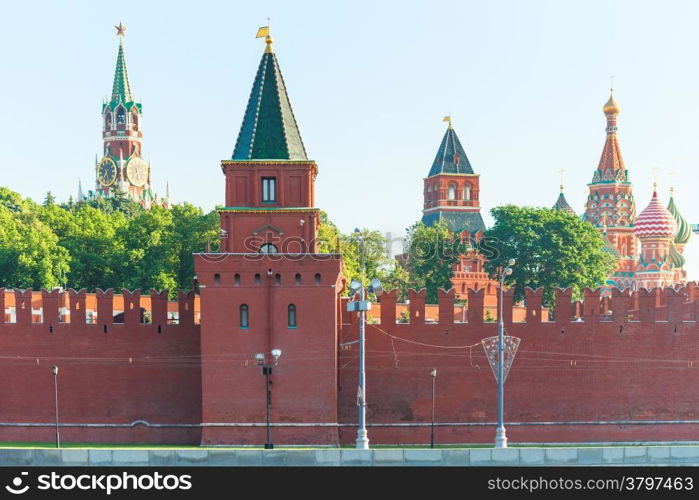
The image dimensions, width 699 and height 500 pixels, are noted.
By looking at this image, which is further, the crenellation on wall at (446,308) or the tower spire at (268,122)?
the crenellation on wall at (446,308)

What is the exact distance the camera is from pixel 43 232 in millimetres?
69750

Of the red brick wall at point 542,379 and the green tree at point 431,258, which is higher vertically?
the green tree at point 431,258

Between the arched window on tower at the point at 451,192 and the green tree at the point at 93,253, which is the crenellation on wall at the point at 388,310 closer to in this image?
the green tree at the point at 93,253

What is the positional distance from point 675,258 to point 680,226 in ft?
18.2

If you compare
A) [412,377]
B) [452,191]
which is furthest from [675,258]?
[412,377]

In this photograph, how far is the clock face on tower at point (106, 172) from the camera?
501 ft

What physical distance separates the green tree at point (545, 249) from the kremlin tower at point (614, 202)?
145ft

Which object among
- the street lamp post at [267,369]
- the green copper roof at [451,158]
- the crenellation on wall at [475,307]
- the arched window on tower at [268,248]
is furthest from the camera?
the green copper roof at [451,158]

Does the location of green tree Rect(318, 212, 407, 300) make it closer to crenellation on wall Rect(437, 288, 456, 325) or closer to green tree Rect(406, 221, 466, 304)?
green tree Rect(406, 221, 466, 304)

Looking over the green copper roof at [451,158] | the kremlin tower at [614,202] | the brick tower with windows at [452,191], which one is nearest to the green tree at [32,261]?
the brick tower with windows at [452,191]
